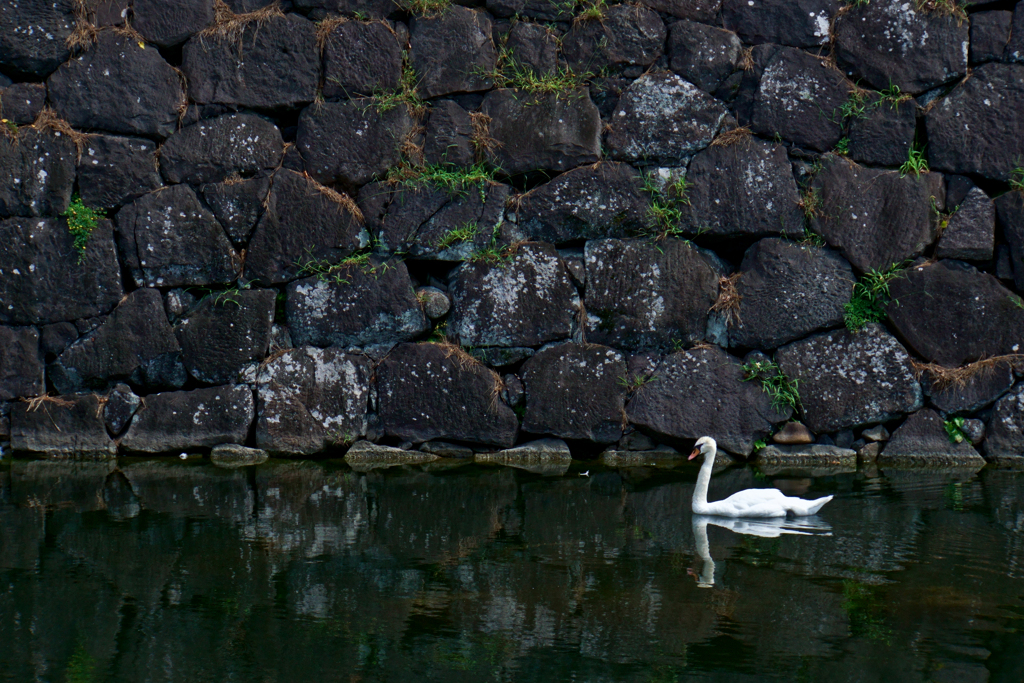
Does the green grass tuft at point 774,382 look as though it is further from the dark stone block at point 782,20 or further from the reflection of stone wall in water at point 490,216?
the dark stone block at point 782,20

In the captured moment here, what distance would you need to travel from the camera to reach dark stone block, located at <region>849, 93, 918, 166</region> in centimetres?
633

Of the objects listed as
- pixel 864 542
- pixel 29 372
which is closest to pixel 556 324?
pixel 864 542

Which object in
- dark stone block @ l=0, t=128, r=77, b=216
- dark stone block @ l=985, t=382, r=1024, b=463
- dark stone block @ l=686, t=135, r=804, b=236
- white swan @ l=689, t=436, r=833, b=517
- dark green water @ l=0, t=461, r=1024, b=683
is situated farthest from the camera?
dark stone block @ l=0, t=128, r=77, b=216

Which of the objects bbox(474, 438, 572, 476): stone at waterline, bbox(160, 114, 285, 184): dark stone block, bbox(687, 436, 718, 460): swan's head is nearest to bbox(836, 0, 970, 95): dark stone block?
bbox(687, 436, 718, 460): swan's head

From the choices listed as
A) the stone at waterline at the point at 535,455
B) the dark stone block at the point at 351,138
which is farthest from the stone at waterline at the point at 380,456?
the dark stone block at the point at 351,138

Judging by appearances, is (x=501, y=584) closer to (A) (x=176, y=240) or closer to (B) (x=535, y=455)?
(B) (x=535, y=455)

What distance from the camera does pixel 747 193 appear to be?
6.43m

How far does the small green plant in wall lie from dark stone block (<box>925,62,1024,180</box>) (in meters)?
6.12

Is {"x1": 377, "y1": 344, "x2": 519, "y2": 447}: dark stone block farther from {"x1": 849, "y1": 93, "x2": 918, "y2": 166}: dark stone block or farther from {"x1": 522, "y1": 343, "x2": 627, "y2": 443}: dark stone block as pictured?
{"x1": 849, "y1": 93, "x2": 918, "y2": 166}: dark stone block

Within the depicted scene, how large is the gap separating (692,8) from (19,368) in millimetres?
5666

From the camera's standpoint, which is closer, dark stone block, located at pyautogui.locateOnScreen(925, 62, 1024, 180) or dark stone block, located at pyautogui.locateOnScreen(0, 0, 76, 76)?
dark stone block, located at pyautogui.locateOnScreen(925, 62, 1024, 180)

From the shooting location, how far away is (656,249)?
6488 millimetres

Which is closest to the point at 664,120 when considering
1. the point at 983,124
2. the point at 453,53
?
the point at 453,53

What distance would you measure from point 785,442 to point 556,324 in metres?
1.83
